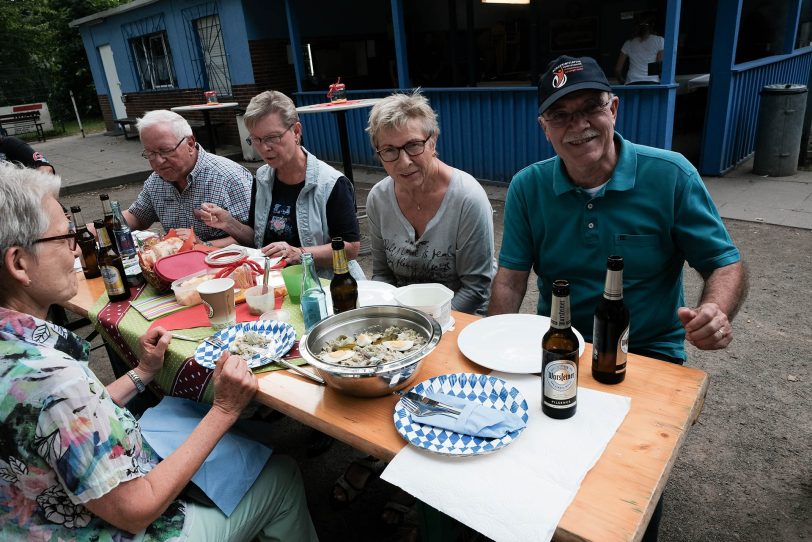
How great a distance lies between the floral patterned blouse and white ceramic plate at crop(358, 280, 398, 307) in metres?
0.96

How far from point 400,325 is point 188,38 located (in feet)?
45.1

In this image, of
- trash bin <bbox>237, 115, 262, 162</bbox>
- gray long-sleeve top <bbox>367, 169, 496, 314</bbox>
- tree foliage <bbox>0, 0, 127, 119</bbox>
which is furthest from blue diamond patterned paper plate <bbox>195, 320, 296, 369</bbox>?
tree foliage <bbox>0, 0, 127, 119</bbox>

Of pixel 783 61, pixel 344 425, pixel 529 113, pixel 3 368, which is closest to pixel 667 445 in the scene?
pixel 344 425

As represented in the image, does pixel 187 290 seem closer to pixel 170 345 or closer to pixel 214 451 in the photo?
pixel 170 345

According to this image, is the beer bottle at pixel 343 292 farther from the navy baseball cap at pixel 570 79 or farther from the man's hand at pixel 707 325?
the man's hand at pixel 707 325

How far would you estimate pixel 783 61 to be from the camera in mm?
8281

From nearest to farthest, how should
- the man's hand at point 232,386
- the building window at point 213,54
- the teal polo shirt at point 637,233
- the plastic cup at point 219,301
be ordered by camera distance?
the man's hand at point 232,386
the teal polo shirt at point 637,233
the plastic cup at point 219,301
the building window at point 213,54

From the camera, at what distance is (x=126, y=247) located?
2.62m

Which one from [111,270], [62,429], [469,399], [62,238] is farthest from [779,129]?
[62,429]

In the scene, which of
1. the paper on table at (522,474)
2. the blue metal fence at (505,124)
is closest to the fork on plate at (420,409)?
the paper on table at (522,474)

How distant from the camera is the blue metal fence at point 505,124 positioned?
20.1 ft

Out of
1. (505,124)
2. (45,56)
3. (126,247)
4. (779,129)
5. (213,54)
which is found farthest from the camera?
(45,56)

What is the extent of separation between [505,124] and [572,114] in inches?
229

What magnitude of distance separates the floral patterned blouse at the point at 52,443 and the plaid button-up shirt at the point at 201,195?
7.04ft
